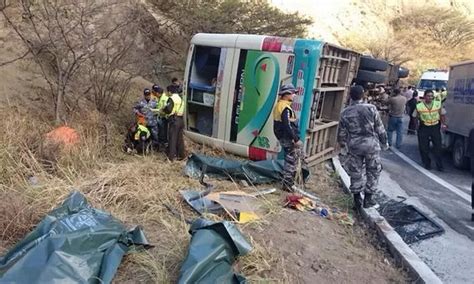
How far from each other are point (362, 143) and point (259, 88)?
232cm

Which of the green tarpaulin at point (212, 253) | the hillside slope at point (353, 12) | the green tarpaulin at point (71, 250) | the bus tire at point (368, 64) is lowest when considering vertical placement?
the green tarpaulin at point (71, 250)

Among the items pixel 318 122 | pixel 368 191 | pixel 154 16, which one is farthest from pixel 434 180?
pixel 154 16

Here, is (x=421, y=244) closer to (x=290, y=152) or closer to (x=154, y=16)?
(x=290, y=152)

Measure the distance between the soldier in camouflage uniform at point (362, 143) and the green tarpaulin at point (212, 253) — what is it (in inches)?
116

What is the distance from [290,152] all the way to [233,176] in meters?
0.87

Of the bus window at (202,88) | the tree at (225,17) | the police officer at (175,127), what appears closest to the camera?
the police officer at (175,127)

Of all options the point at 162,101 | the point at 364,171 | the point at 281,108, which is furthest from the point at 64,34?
the point at 364,171

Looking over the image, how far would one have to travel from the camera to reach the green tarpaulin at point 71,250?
3484 millimetres

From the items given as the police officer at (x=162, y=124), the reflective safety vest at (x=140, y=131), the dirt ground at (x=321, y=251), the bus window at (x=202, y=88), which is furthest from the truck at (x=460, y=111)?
the reflective safety vest at (x=140, y=131)

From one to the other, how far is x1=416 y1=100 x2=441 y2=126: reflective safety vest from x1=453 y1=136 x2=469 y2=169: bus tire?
28.9 inches

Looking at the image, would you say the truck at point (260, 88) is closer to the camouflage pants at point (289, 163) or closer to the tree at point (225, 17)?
the camouflage pants at point (289, 163)

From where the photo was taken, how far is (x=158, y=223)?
518 cm

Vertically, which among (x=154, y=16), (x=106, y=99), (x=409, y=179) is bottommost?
(x=409, y=179)

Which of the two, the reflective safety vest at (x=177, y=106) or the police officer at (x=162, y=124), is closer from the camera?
the reflective safety vest at (x=177, y=106)
